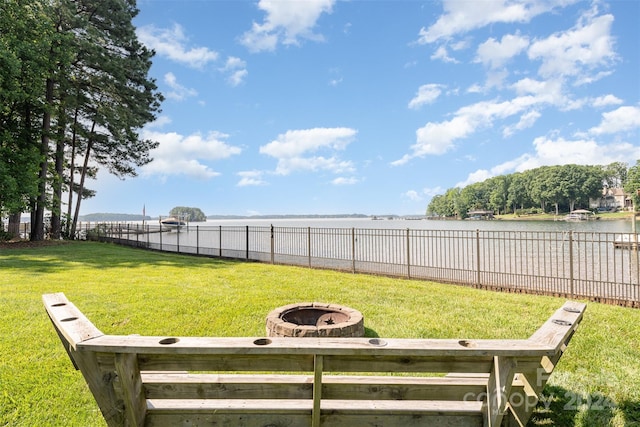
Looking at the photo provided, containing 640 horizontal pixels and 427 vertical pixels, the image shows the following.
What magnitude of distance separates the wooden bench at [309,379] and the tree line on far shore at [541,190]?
233ft

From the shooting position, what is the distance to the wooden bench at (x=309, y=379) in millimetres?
1606

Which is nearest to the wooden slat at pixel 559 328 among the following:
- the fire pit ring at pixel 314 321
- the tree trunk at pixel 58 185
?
the fire pit ring at pixel 314 321

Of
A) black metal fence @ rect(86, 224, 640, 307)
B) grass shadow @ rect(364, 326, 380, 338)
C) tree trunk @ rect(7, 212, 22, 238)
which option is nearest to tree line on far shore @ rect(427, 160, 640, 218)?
black metal fence @ rect(86, 224, 640, 307)

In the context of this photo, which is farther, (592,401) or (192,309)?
(192,309)

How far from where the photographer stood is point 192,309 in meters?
5.94

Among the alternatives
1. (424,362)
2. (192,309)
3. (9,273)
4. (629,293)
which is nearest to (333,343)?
(424,362)

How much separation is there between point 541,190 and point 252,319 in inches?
3375

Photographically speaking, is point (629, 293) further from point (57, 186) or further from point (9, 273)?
point (57, 186)

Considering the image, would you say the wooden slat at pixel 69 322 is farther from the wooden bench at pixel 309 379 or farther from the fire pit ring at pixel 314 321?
the fire pit ring at pixel 314 321

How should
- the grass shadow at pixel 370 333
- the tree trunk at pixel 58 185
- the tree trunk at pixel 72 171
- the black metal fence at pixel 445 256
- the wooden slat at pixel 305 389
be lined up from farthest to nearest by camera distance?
the tree trunk at pixel 72 171, the tree trunk at pixel 58 185, the black metal fence at pixel 445 256, the grass shadow at pixel 370 333, the wooden slat at pixel 305 389

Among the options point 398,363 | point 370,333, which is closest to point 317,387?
point 398,363

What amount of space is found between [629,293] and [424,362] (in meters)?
8.45

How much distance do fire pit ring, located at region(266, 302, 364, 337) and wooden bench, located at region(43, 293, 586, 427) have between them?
198 cm

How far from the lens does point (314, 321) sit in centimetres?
498
